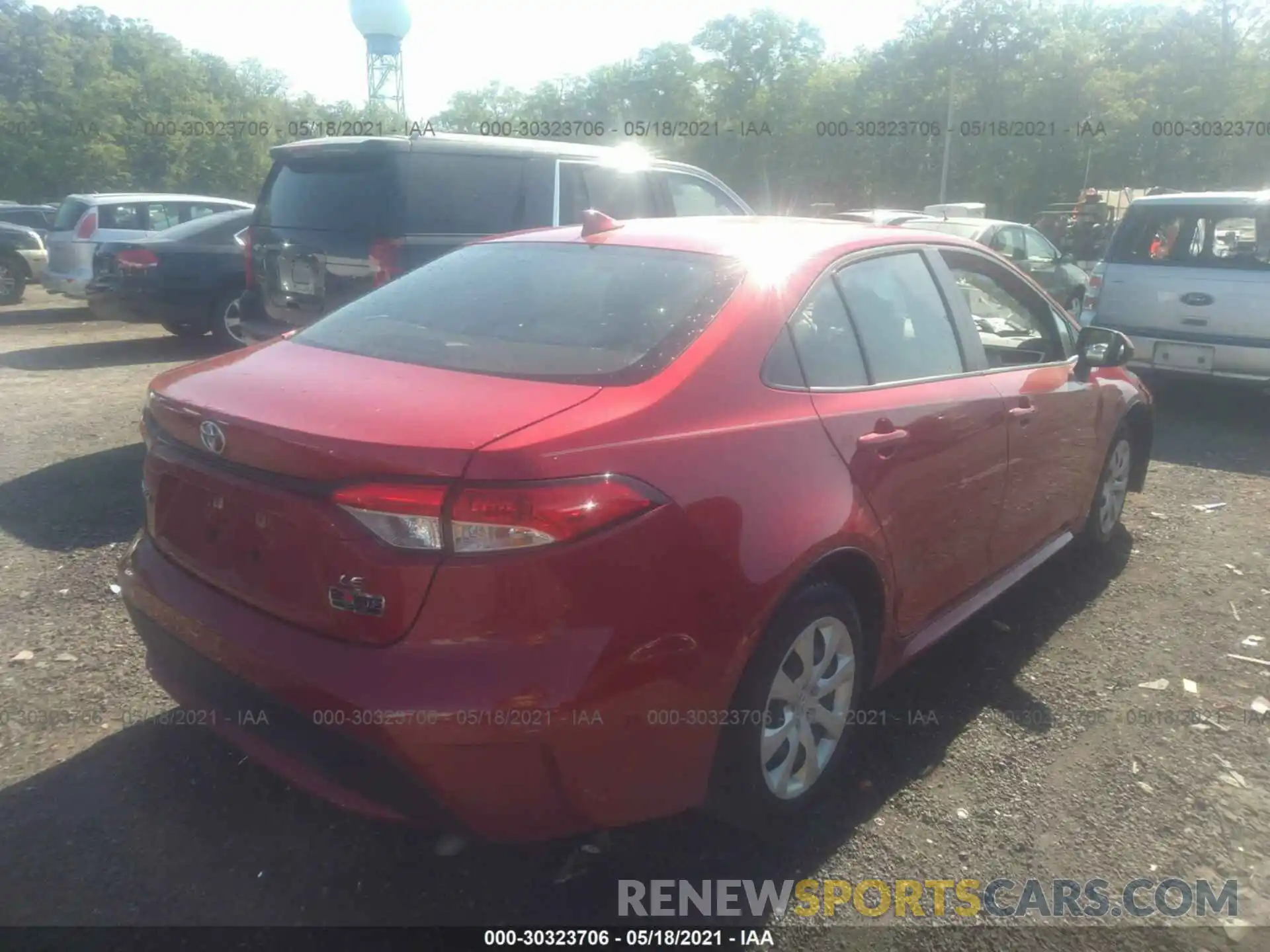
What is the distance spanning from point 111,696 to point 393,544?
191 cm

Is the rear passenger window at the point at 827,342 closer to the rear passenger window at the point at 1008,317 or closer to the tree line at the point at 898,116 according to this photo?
the rear passenger window at the point at 1008,317

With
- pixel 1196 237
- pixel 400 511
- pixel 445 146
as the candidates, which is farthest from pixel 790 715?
pixel 1196 237

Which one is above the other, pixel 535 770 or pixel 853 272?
pixel 853 272

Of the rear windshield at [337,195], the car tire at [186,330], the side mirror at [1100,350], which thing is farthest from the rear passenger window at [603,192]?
the car tire at [186,330]

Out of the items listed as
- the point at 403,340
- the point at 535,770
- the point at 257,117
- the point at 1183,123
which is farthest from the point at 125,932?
the point at 257,117

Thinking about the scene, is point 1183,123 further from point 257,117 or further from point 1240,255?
point 257,117

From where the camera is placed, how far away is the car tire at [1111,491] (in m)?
4.88

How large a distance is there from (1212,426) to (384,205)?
21.4 feet

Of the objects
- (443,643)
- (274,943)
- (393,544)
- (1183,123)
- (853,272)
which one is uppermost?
(1183,123)

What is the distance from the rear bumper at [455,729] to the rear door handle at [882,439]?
940 mm

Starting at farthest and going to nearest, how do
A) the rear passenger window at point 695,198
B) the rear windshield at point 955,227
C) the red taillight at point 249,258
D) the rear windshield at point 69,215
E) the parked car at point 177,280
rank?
1. the rear windshield at point 69,215
2. the rear windshield at point 955,227
3. the parked car at point 177,280
4. the rear passenger window at point 695,198
5. the red taillight at point 249,258

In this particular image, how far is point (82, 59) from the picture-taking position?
3584 centimetres

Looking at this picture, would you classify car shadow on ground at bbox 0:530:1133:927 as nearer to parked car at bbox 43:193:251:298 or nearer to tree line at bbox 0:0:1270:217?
parked car at bbox 43:193:251:298

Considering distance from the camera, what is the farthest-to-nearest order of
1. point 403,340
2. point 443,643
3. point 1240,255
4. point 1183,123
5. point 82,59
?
1. point 82,59
2. point 1183,123
3. point 1240,255
4. point 403,340
5. point 443,643
